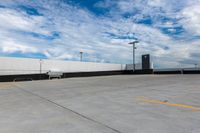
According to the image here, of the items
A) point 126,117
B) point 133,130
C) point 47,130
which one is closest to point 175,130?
point 133,130

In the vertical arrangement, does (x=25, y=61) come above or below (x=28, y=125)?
above

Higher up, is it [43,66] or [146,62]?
[146,62]

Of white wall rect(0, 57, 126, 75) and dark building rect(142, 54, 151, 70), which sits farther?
dark building rect(142, 54, 151, 70)

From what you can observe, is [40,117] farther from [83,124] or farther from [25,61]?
[25,61]

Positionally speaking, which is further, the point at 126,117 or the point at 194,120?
the point at 126,117

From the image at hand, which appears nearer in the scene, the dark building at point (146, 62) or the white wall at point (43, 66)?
the white wall at point (43, 66)

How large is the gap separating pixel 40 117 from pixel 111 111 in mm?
1736

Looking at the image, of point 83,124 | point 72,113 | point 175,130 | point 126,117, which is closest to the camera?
point 175,130

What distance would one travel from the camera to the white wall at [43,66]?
2008 cm

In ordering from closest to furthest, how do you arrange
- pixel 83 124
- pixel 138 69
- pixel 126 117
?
1. pixel 83 124
2. pixel 126 117
3. pixel 138 69

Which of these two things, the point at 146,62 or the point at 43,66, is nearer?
the point at 43,66

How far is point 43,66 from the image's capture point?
2291 cm

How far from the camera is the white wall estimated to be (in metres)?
20.1

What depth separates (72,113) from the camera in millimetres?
4105
